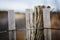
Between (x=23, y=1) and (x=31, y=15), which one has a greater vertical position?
(x=23, y=1)

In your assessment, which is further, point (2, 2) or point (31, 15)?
point (2, 2)

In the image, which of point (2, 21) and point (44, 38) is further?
point (2, 21)

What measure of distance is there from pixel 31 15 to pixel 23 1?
422mm

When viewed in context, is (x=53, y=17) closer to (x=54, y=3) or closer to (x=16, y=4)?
(x=54, y=3)

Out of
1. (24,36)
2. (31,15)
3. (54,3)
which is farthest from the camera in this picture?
(54,3)

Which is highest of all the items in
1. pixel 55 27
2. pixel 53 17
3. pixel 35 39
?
pixel 53 17

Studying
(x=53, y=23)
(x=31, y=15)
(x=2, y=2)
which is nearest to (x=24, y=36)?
(x=31, y=15)

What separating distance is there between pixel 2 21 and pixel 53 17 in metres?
0.81

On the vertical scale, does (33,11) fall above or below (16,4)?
below

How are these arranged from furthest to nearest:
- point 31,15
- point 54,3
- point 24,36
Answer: point 54,3
point 24,36
point 31,15

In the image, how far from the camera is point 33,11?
1.94m

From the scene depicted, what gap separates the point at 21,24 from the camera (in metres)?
2.08

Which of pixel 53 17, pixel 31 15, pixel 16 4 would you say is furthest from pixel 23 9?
pixel 53 17

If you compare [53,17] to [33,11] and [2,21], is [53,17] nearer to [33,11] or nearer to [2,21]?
[33,11]
